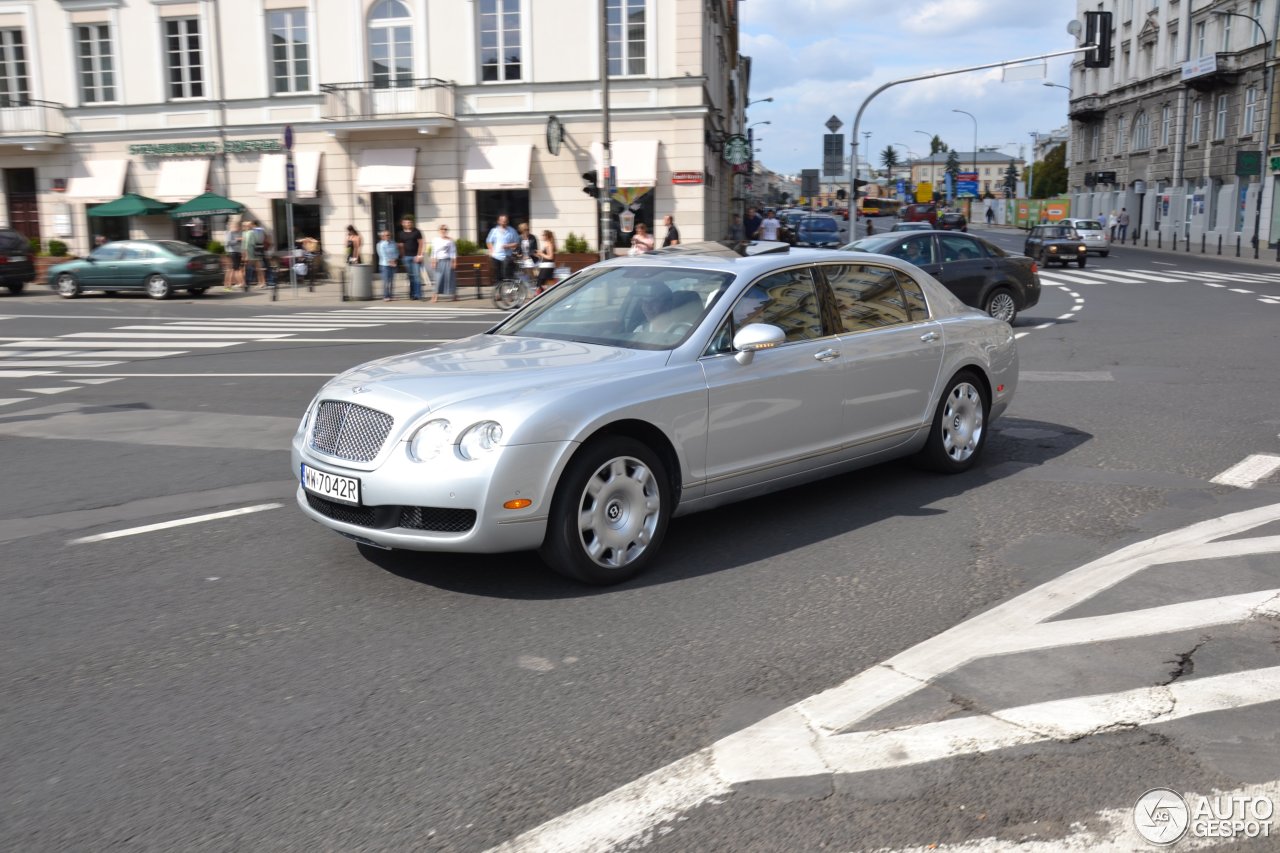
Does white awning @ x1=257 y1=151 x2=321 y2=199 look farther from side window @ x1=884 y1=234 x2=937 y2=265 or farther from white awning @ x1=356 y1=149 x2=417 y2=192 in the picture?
side window @ x1=884 y1=234 x2=937 y2=265

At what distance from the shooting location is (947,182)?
358 feet

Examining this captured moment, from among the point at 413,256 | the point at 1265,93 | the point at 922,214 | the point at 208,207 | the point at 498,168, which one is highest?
the point at 1265,93

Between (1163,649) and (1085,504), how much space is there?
256 cm

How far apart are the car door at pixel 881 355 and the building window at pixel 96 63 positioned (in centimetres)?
3411

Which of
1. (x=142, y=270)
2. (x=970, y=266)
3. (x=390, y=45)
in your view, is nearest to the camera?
(x=970, y=266)

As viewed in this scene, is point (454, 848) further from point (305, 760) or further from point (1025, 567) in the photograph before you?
point (1025, 567)

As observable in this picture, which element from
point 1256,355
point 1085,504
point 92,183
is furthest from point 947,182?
point 1085,504

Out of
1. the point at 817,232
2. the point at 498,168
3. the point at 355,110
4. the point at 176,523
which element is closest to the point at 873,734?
the point at 176,523

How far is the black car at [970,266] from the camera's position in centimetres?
1659

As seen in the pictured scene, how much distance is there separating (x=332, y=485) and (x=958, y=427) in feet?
13.8

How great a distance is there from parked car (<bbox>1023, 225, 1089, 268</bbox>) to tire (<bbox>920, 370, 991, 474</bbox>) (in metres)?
32.6

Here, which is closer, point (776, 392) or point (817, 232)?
point (776, 392)

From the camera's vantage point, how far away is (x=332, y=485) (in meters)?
5.30

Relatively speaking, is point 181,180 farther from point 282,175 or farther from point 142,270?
point 142,270
